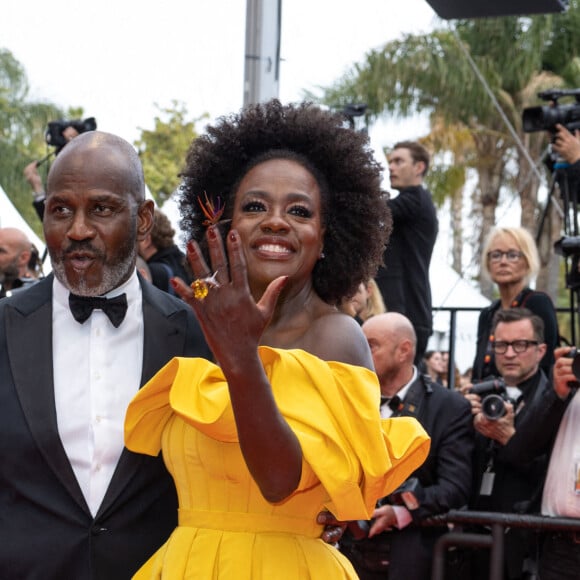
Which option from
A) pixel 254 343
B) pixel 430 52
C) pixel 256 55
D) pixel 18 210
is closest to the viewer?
pixel 254 343

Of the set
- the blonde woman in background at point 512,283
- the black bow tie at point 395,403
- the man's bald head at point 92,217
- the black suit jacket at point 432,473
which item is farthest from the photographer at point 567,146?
the man's bald head at point 92,217

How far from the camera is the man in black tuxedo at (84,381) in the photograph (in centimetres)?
311

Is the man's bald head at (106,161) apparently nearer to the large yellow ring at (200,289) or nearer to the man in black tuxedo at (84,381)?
the man in black tuxedo at (84,381)

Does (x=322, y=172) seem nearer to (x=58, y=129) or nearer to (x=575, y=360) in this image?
(x=575, y=360)

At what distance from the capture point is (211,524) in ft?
10.0

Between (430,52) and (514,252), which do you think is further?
(430,52)

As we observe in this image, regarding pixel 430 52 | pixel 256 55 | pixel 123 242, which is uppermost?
pixel 430 52

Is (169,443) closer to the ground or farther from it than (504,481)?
farther from it

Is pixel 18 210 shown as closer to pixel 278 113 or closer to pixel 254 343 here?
pixel 278 113

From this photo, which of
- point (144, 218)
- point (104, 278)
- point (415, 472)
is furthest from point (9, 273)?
point (104, 278)

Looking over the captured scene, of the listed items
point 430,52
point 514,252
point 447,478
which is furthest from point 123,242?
point 430,52

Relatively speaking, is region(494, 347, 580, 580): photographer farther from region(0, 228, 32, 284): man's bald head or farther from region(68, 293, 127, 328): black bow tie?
region(0, 228, 32, 284): man's bald head

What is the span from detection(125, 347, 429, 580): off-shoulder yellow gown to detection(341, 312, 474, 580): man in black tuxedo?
2.59 metres

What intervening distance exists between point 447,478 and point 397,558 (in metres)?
0.48
